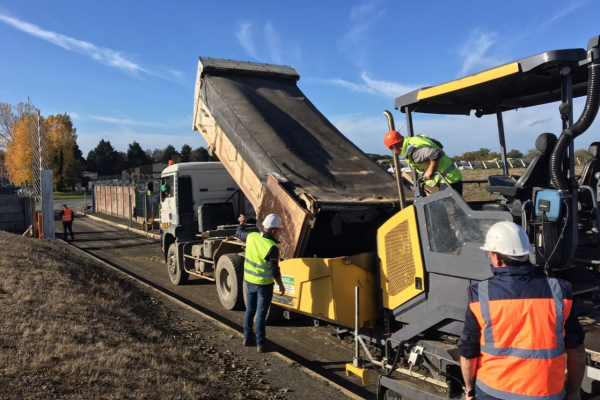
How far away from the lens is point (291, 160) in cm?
653

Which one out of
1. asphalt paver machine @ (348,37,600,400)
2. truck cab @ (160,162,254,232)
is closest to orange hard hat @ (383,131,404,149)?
asphalt paver machine @ (348,37,600,400)

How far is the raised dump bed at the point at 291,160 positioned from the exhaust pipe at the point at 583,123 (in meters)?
2.62

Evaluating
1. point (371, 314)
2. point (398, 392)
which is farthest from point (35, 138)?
point (398, 392)

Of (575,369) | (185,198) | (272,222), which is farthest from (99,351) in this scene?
(185,198)

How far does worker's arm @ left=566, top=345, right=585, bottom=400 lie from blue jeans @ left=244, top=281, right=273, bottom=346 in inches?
144

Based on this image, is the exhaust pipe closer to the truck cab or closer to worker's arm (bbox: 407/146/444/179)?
worker's arm (bbox: 407/146/444/179)

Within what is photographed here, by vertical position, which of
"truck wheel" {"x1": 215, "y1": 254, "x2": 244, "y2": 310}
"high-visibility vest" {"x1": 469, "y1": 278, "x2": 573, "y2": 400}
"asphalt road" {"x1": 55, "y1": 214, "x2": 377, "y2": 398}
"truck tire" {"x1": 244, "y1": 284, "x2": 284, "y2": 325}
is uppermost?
"high-visibility vest" {"x1": 469, "y1": 278, "x2": 573, "y2": 400}

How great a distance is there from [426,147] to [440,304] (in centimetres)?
139

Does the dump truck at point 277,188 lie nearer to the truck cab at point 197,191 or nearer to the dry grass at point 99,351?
the truck cab at point 197,191

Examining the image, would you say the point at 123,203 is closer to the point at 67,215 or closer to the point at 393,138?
the point at 67,215

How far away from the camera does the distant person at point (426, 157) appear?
4012mm

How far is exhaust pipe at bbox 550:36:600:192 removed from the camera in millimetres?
3209

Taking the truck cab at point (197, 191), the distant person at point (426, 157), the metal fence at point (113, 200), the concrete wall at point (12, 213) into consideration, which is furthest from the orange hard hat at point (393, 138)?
the metal fence at point (113, 200)

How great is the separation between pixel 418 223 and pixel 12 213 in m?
20.7
